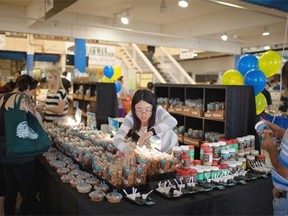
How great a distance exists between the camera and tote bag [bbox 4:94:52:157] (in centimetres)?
272

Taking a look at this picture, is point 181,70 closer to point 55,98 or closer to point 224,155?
point 55,98

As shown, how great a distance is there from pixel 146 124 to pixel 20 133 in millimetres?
1216

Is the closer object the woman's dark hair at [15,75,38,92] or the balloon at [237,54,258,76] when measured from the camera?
the woman's dark hair at [15,75,38,92]

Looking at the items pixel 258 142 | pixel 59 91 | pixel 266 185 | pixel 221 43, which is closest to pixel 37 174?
pixel 59 91

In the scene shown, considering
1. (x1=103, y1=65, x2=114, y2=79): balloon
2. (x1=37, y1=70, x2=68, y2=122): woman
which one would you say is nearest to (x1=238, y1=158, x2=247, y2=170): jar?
(x1=37, y1=70, x2=68, y2=122): woman

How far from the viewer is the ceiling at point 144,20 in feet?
26.2

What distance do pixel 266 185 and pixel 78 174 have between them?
1688 millimetres

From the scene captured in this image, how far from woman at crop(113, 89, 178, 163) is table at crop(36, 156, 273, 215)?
0.61 m

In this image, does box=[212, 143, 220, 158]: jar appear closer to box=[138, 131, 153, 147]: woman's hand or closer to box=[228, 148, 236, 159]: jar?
box=[228, 148, 236, 159]: jar

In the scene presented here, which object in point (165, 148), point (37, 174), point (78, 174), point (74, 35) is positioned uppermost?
point (74, 35)

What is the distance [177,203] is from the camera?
202 cm

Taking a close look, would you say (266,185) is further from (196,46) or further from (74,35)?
(196,46)

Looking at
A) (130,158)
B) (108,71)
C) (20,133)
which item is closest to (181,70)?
(108,71)

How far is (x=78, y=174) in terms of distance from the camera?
2.54 m
